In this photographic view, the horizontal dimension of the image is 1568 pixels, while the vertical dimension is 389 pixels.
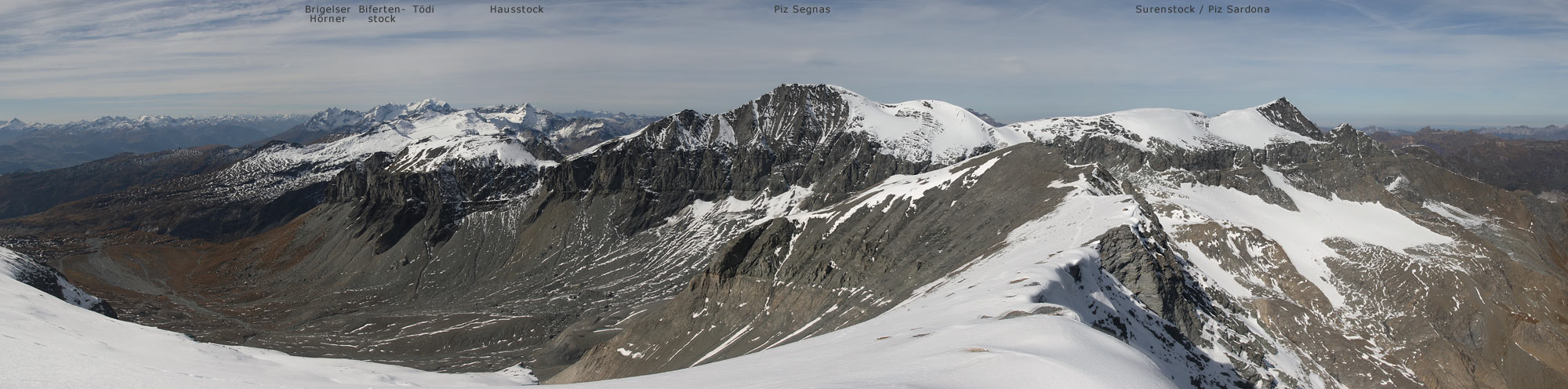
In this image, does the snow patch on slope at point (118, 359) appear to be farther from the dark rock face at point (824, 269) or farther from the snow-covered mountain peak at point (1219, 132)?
the snow-covered mountain peak at point (1219, 132)

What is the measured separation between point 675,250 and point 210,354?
15661 cm

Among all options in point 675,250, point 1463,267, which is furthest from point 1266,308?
point 675,250

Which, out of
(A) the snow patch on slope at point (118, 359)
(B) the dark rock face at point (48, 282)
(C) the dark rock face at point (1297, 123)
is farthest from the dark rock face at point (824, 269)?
(C) the dark rock face at point (1297, 123)

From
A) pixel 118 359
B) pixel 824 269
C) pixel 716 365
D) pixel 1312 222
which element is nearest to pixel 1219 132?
pixel 1312 222

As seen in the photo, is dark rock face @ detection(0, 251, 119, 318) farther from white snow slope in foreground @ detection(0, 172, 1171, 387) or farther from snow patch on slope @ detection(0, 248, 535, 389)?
snow patch on slope @ detection(0, 248, 535, 389)

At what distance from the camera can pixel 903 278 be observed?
90.3m

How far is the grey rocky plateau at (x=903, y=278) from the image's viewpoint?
86.5 metres

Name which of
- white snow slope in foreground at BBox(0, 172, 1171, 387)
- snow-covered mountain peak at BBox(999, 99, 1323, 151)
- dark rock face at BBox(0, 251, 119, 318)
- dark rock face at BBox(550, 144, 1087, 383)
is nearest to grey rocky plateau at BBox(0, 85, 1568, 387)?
dark rock face at BBox(550, 144, 1087, 383)

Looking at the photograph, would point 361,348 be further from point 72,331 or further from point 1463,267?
point 1463,267

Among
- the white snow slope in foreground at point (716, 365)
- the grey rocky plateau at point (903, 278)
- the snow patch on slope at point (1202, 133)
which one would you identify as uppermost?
the white snow slope in foreground at point (716, 365)

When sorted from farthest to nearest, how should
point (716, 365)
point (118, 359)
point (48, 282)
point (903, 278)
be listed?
1. point (903, 278)
2. point (48, 282)
3. point (716, 365)
4. point (118, 359)

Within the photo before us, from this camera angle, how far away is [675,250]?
180250 mm

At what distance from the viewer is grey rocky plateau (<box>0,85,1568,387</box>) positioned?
284 feet

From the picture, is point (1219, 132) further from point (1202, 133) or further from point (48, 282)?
point (48, 282)
